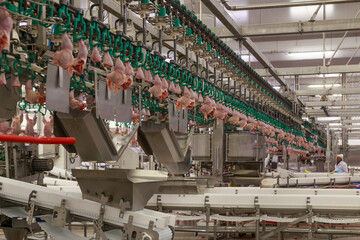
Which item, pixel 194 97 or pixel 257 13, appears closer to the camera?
pixel 194 97

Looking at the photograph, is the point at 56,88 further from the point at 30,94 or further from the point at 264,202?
the point at 264,202

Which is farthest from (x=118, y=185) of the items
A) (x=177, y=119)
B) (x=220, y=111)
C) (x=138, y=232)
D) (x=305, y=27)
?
(x=305, y=27)

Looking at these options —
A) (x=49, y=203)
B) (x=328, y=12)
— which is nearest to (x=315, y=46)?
(x=328, y=12)

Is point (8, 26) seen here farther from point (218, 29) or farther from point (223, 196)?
point (218, 29)

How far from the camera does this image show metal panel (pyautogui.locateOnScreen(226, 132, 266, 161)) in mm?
10711

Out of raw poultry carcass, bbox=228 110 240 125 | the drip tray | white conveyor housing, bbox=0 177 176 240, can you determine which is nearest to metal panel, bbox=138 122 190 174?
raw poultry carcass, bbox=228 110 240 125

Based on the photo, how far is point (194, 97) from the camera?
5.71 meters

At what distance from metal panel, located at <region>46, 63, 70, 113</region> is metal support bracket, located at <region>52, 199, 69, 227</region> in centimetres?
88

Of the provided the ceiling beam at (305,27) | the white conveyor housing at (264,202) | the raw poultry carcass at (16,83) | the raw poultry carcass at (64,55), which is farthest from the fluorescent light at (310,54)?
the raw poultry carcass at (64,55)

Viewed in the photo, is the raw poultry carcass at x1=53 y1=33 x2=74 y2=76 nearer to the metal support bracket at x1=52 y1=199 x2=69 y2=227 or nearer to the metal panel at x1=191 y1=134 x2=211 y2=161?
the metal support bracket at x1=52 y1=199 x2=69 y2=227

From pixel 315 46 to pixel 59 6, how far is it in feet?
32.8

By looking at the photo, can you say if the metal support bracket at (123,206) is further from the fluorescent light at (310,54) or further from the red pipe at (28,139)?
the fluorescent light at (310,54)

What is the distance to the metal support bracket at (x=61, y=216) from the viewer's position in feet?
13.9

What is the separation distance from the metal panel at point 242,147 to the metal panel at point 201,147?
0.44 metres
